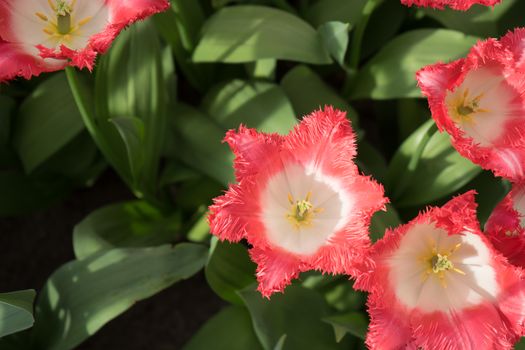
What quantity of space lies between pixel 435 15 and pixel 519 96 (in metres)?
0.42

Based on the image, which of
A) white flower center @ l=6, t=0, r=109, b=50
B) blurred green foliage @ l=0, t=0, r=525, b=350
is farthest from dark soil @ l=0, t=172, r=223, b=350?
white flower center @ l=6, t=0, r=109, b=50

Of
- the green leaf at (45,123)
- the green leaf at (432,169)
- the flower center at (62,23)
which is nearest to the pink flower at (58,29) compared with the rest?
the flower center at (62,23)

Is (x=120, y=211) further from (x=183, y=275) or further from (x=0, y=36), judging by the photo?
(x=0, y=36)

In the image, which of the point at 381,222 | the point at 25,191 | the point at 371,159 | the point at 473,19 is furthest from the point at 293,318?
the point at 473,19

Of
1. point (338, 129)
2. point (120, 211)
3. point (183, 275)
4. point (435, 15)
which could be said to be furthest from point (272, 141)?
point (435, 15)

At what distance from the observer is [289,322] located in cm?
133

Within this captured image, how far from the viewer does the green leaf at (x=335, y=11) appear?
1550 mm

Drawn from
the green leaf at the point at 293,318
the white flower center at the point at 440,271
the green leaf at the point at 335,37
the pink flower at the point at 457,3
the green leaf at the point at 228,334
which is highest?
the pink flower at the point at 457,3

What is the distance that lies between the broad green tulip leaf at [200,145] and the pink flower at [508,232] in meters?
0.54

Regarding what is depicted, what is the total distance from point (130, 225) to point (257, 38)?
519mm

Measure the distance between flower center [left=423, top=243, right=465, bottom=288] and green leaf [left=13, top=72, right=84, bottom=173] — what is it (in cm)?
79

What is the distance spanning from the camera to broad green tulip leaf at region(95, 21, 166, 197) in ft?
4.56

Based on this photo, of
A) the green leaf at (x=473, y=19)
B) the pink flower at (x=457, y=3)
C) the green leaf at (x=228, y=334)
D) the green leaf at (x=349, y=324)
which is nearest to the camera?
the pink flower at (x=457, y=3)

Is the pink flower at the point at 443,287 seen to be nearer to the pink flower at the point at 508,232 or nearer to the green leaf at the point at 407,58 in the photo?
the pink flower at the point at 508,232
